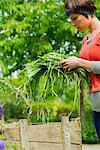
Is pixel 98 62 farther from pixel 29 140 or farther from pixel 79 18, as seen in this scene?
pixel 29 140

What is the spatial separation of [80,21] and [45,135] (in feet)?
2.51

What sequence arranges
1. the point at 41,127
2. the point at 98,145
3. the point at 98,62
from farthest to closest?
the point at 98,145, the point at 41,127, the point at 98,62

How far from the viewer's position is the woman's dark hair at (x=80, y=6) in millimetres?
2943

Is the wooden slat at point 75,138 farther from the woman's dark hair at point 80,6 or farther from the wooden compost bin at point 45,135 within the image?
the woman's dark hair at point 80,6

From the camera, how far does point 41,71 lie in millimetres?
3145

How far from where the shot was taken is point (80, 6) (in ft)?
9.66

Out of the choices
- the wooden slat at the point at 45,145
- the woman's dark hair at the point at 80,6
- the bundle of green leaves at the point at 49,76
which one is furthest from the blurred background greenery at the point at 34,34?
the woman's dark hair at the point at 80,6

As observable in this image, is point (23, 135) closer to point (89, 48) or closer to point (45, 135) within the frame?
point (45, 135)

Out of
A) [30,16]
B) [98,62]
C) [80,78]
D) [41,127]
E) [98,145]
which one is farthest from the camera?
[98,145]

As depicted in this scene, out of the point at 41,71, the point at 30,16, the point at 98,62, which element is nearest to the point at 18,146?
the point at 41,71

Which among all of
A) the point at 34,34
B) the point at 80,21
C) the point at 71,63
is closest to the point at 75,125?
the point at 71,63

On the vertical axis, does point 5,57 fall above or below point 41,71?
above

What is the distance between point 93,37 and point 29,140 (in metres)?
0.77

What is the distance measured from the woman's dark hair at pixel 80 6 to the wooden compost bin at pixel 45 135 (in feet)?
2.15
